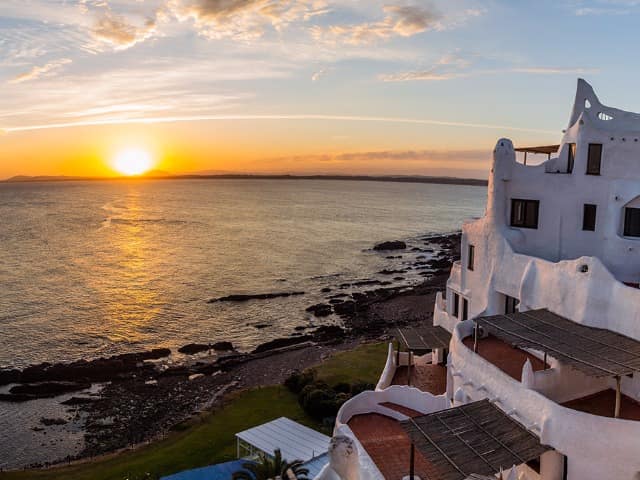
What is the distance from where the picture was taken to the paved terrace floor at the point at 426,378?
25692 mm

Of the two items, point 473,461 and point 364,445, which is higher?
point 473,461

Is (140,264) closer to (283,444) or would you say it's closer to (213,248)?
(213,248)

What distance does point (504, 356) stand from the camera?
2142 cm

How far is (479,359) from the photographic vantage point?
62.8ft

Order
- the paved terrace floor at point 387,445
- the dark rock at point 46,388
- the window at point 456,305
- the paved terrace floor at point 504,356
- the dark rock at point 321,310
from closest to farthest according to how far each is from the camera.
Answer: the paved terrace floor at point 387,445 → the paved terrace floor at point 504,356 → the window at point 456,305 → the dark rock at point 46,388 → the dark rock at point 321,310

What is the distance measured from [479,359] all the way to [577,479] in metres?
5.07

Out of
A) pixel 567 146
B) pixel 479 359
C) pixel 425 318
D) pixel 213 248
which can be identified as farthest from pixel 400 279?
pixel 479 359

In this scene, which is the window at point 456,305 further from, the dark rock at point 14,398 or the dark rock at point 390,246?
the dark rock at point 390,246

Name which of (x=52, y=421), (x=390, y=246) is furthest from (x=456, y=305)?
(x=390, y=246)

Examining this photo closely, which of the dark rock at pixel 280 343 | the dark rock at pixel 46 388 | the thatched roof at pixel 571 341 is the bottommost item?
the dark rock at pixel 46 388

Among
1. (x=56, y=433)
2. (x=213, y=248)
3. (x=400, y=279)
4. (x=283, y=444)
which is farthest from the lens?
(x=213, y=248)

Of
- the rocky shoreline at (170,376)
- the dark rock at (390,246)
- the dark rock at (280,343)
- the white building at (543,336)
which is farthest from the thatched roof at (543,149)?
the dark rock at (390,246)

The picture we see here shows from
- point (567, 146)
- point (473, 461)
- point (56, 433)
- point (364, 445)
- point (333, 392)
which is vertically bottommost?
point (56, 433)

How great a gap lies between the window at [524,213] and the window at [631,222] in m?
3.95
